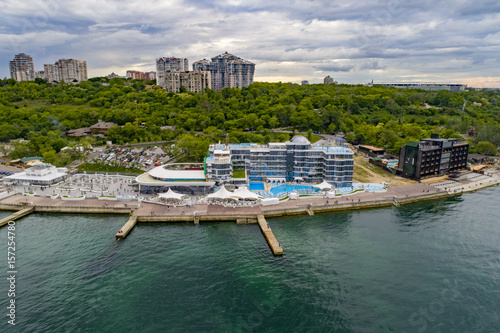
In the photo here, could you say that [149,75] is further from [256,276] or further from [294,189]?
[256,276]

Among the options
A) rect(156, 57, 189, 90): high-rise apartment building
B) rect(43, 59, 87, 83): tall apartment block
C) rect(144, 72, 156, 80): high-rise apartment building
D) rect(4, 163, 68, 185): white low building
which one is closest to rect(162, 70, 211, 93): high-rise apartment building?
rect(156, 57, 189, 90): high-rise apartment building

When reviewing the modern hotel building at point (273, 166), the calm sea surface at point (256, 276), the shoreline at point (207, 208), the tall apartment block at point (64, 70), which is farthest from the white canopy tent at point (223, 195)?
the tall apartment block at point (64, 70)

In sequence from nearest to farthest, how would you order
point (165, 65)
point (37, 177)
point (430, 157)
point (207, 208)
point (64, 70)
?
point (207, 208) < point (37, 177) < point (430, 157) < point (165, 65) < point (64, 70)

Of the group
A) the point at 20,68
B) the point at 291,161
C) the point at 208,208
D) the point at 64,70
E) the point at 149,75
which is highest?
the point at 149,75

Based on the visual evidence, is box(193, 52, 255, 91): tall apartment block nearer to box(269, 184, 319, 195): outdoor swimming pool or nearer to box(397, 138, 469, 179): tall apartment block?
box(269, 184, 319, 195): outdoor swimming pool

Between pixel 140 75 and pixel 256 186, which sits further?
pixel 140 75

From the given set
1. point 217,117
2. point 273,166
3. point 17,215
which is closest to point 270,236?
point 273,166

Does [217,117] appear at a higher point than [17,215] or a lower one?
higher
